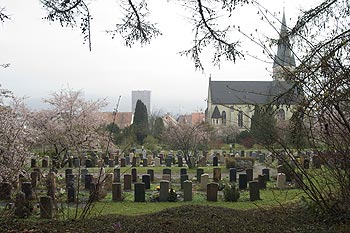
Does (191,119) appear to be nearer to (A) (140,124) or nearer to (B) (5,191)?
(A) (140,124)

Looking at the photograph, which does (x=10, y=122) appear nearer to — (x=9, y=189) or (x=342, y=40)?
(x=9, y=189)

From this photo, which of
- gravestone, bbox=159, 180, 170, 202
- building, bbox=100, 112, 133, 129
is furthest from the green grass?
building, bbox=100, 112, 133, 129

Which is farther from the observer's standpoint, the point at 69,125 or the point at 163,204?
the point at 69,125

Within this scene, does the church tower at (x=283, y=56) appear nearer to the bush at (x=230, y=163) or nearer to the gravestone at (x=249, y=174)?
the gravestone at (x=249, y=174)

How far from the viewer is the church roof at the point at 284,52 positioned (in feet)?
21.9

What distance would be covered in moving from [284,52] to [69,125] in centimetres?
1921

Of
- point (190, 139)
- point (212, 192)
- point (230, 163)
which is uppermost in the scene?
point (190, 139)

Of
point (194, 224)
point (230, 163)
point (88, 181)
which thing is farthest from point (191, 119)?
point (194, 224)

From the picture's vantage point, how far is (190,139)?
88.3 ft

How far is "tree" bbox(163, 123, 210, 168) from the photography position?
24859 mm

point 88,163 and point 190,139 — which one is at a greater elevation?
point 190,139

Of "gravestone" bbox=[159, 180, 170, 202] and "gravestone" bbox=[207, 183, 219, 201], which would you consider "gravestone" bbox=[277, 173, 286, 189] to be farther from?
"gravestone" bbox=[159, 180, 170, 202]

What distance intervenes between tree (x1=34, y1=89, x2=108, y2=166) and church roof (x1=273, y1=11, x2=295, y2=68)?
1669cm

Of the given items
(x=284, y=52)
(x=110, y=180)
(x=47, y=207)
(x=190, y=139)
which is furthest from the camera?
(x=190, y=139)
